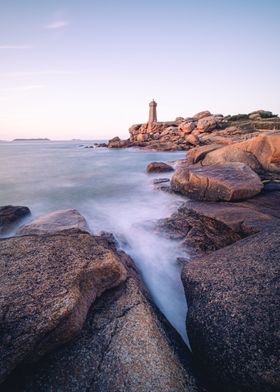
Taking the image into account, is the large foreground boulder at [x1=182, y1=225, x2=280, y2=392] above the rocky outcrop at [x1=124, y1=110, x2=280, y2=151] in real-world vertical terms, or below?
below

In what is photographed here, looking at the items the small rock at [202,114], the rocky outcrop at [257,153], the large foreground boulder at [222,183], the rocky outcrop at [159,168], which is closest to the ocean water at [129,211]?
the large foreground boulder at [222,183]

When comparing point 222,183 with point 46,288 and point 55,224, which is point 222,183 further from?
point 46,288

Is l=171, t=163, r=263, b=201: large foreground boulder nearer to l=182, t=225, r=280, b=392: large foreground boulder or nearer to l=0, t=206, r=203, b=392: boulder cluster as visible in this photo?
l=182, t=225, r=280, b=392: large foreground boulder

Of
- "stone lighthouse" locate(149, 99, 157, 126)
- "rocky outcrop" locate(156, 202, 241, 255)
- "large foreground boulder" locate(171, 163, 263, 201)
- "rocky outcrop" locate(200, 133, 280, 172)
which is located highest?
"stone lighthouse" locate(149, 99, 157, 126)

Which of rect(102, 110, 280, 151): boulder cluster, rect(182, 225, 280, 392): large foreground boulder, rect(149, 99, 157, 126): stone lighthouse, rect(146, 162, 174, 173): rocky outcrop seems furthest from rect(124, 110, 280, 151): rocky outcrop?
rect(182, 225, 280, 392): large foreground boulder

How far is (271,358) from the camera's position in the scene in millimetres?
1704

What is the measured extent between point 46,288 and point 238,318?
184 centimetres

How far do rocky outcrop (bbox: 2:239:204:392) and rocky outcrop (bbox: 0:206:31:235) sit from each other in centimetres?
402

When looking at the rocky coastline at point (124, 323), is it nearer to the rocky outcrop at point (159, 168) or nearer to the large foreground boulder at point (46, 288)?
the large foreground boulder at point (46, 288)

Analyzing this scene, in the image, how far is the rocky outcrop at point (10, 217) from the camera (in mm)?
5159

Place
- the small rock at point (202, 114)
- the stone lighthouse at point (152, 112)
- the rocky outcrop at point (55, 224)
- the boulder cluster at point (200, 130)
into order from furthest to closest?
the stone lighthouse at point (152, 112), the small rock at point (202, 114), the boulder cluster at point (200, 130), the rocky outcrop at point (55, 224)

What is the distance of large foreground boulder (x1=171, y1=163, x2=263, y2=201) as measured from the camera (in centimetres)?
537

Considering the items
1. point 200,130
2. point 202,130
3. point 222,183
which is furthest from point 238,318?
point 200,130

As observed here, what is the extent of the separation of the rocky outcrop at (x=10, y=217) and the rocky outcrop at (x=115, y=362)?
402 centimetres
